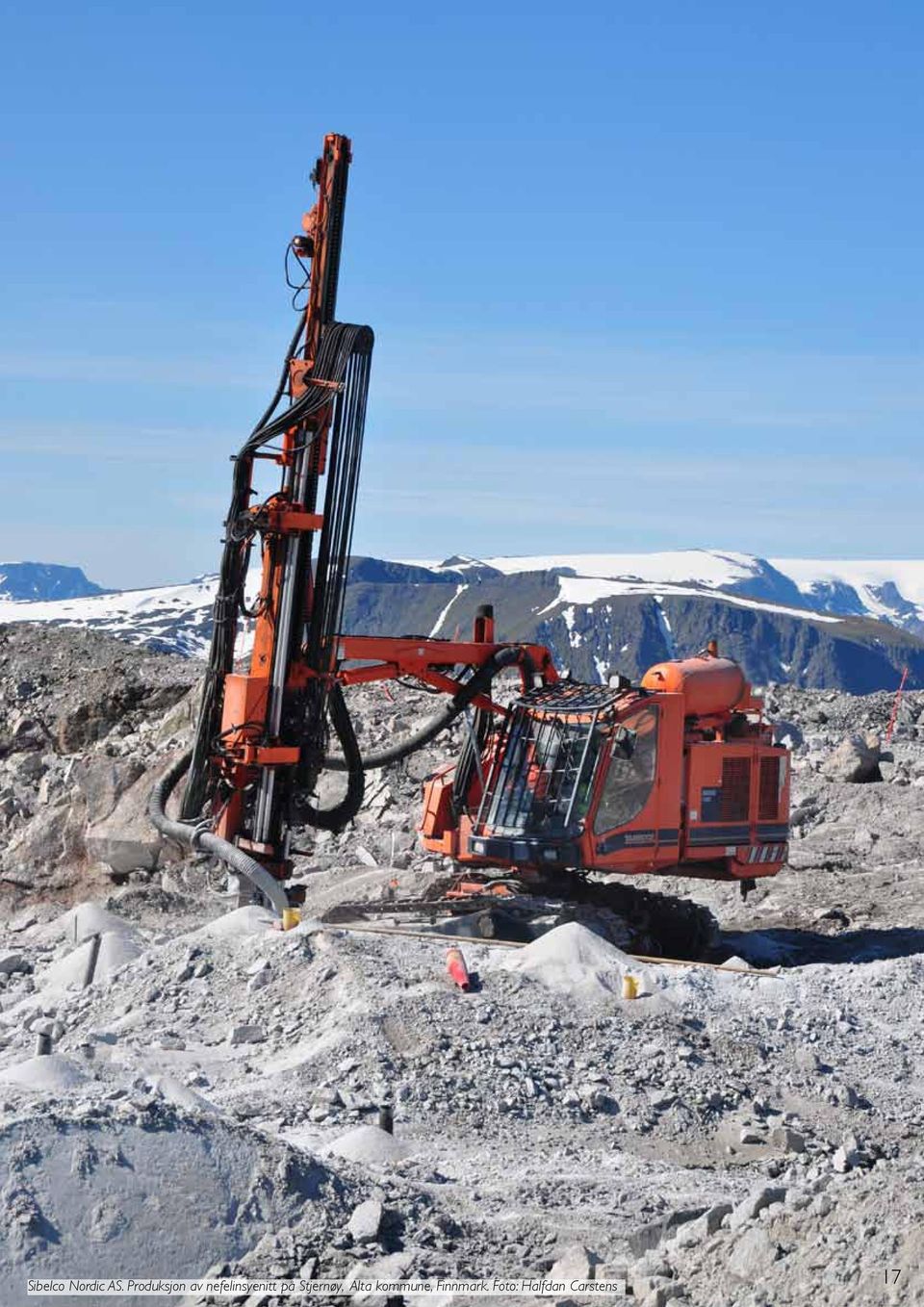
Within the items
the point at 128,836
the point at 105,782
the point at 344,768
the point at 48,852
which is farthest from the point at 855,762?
the point at 48,852

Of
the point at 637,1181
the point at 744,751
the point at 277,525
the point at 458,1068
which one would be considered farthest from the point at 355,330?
the point at 637,1181

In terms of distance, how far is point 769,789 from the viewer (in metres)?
17.9

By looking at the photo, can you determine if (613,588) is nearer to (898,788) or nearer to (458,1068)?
(898,788)

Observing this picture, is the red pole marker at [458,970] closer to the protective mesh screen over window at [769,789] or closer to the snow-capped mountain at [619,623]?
the protective mesh screen over window at [769,789]

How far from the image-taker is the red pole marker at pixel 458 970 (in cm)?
1300

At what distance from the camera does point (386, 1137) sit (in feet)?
34.6

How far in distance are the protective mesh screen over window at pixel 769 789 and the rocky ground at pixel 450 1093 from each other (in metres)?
1.41

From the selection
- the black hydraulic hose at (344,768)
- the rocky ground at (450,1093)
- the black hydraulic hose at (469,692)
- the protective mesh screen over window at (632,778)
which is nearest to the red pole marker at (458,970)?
the rocky ground at (450,1093)

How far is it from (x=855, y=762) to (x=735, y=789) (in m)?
7.86

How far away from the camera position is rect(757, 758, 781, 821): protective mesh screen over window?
1777cm

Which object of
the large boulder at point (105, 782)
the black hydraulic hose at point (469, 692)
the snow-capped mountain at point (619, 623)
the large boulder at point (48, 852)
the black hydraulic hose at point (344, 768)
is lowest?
the large boulder at point (48, 852)

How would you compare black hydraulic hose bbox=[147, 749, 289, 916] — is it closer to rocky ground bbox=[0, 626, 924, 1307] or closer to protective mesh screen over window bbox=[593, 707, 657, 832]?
rocky ground bbox=[0, 626, 924, 1307]

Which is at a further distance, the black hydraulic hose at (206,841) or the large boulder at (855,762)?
the large boulder at (855,762)

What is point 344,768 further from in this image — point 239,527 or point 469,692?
point 239,527
